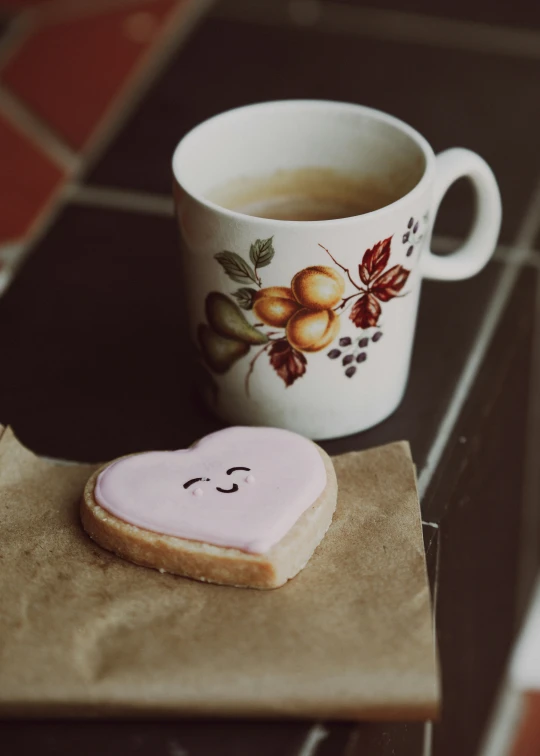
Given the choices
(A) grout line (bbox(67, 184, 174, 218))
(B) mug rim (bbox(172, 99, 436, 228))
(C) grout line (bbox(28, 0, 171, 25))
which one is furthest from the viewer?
(C) grout line (bbox(28, 0, 171, 25))

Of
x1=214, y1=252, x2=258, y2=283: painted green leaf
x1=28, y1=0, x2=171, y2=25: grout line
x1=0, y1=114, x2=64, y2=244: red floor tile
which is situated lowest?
x1=0, y1=114, x2=64, y2=244: red floor tile

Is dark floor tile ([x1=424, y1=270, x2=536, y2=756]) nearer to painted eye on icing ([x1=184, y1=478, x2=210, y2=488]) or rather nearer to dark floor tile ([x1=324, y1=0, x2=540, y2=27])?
painted eye on icing ([x1=184, y1=478, x2=210, y2=488])

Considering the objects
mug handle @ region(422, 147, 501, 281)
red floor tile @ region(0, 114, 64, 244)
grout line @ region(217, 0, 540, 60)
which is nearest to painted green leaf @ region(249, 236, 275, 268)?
mug handle @ region(422, 147, 501, 281)

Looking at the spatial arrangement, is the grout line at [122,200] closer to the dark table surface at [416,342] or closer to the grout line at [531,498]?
the dark table surface at [416,342]

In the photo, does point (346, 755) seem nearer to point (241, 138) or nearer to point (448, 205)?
point (241, 138)

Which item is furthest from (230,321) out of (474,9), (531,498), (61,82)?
(474,9)

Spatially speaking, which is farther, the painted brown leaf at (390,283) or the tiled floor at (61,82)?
the tiled floor at (61,82)

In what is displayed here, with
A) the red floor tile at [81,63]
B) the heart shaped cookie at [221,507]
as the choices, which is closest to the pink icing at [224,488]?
the heart shaped cookie at [221,507]
